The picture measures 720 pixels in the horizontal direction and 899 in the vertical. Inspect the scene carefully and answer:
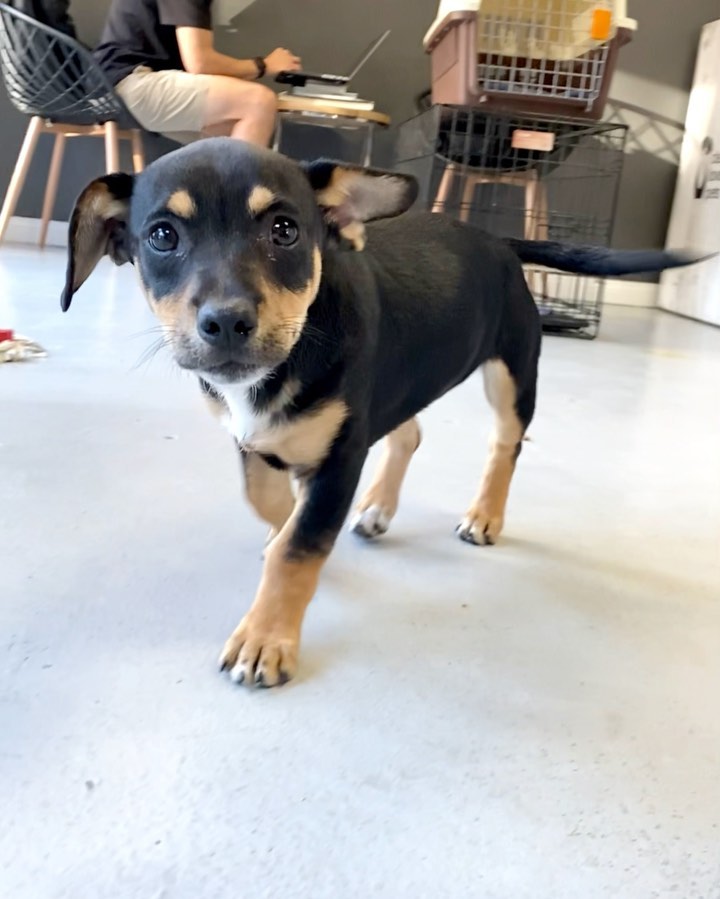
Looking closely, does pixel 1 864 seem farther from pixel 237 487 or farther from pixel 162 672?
pixel 237 487

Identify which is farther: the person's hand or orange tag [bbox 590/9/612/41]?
the person's hand

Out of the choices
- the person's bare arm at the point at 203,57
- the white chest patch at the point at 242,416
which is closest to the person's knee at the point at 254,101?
the person's bare arm at the point at 203,57

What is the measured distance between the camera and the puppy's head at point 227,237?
1.02m

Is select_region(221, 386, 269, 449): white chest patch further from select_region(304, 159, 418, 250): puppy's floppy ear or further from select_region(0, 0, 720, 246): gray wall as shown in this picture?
select_region(0, 0, 720, 246): gray wall

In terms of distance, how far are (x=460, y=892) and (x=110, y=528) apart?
34.5 inches

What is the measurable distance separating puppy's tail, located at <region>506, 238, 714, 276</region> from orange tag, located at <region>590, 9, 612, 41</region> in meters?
2.22

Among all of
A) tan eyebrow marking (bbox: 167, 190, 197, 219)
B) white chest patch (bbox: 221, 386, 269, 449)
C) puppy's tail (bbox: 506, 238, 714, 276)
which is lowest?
white chest patch (bbox: 221, 386, 269, 449)

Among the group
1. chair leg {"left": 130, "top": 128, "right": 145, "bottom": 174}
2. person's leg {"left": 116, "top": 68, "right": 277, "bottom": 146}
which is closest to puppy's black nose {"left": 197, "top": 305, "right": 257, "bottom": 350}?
person's leg {"left": 116, "top": 68, "right": 277, "bottom": 146}

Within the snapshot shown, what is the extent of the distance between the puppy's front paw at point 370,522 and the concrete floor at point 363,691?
4cm

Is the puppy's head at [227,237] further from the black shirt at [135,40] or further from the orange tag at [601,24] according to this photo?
the black shirt at [135,40]

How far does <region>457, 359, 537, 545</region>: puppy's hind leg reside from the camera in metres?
1.58

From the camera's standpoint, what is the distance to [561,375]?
9.73ft

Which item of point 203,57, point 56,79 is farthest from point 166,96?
point 56,79

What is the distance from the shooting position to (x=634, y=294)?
5.85 metres
